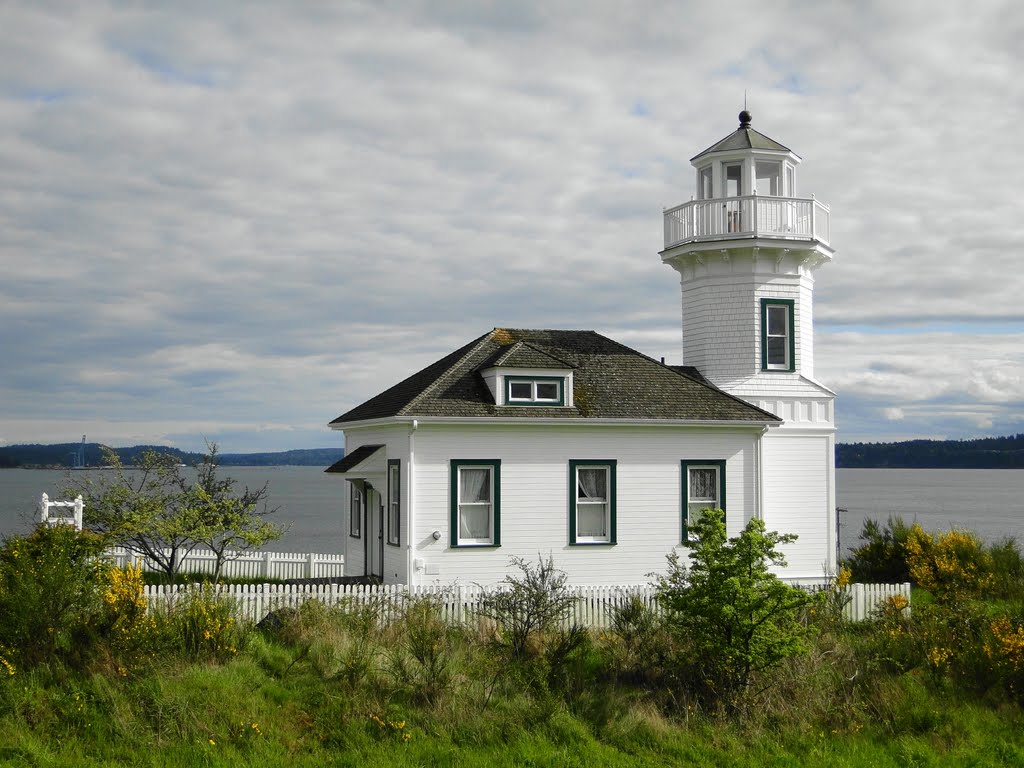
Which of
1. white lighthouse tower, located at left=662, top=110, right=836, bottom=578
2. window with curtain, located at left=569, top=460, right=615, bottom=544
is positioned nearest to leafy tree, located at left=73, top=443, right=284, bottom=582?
window with curtain, located at left=569, top=460, right=615, bottom=544

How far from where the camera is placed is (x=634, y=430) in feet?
69.3

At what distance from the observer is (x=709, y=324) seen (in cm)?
2403

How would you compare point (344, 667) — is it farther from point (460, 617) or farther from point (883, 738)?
point (883, 738)

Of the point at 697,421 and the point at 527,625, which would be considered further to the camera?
the point at 697,421

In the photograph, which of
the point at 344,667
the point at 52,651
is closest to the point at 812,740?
the point at 344,667

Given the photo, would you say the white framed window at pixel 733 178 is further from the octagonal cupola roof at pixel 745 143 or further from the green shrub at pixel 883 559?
the green shrub at pixel 883 559

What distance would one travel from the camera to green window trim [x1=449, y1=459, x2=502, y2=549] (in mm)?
→ 19891

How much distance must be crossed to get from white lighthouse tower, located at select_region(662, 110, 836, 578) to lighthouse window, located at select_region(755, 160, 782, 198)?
0.16ft

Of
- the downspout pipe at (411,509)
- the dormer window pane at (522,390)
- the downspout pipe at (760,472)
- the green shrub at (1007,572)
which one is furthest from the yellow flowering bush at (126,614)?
the green shrub at (1007,572)

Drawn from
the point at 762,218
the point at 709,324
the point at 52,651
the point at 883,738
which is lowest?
the point at 883,738

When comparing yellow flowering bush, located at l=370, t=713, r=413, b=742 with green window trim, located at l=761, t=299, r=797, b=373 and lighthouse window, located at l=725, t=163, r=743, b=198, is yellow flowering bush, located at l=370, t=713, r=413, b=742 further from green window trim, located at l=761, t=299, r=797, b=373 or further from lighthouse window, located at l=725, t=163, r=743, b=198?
lighthouse window, located at l=725, t=163, r=743, b=198

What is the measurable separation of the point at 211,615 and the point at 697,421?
35.7ft

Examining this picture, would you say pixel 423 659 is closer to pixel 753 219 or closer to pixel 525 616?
pixel 525 616

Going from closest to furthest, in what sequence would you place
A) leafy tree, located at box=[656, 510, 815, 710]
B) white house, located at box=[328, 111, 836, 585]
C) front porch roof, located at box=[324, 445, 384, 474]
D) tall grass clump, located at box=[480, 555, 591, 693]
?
leafy tree, located at box=[656, 510, 815, 710] < tall grass clump, located at box=[480, 555, 591, 693] < white house, located at box=[328, 111, 836, 585] < front porch roof, located at box=[324, 445, 384, 474]
